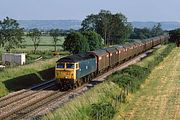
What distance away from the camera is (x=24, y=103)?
1362 inches

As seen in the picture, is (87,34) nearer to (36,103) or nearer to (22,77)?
(22,77)

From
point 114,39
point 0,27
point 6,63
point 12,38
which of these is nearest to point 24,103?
point 6,63

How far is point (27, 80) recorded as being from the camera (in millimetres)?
46844

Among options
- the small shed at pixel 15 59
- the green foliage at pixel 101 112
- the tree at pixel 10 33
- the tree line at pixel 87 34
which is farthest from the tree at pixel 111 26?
the green foliage at pixel 101 112

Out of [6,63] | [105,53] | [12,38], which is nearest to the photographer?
[105,53]

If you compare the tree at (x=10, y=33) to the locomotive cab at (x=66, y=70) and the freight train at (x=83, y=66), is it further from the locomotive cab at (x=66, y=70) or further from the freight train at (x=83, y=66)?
the locomotive cab at (x=66, y=70)

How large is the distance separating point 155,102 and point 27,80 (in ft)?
56.5

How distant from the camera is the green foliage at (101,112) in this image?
25569mm

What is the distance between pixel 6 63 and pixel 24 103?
34.1 m

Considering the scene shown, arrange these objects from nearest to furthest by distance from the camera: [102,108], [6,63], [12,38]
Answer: [102,108] → [6,63] → [12,38]

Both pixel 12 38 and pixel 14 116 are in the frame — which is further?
pixel 12 38

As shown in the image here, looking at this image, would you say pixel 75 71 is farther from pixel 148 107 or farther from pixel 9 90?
pixel 148 107

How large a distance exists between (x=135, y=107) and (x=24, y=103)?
9.30 metres

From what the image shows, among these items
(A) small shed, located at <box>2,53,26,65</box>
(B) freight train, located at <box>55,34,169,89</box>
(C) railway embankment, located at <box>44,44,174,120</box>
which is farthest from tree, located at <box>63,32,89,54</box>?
(C) railway embankment, located at <box>44,44,174,120</box>
